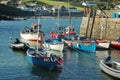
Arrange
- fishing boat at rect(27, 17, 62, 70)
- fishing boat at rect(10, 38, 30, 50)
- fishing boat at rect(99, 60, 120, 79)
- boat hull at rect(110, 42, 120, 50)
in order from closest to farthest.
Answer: fishing boat at rect(99, 60, 120, 79) → fishing boat at rect(27, 17, 62, 70) → fishing boat at rect(10, 38, 30, 50) → boat hull at rect(110, 42, 120, 50)

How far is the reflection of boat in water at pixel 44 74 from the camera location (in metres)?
41.6

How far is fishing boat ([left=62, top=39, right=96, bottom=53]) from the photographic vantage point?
5788 centimetres

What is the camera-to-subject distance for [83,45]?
58.6m

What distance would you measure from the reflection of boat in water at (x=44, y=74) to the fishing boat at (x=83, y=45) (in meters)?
14.8

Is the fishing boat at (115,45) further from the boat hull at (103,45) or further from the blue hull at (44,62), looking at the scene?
the blue hull at (44,62)

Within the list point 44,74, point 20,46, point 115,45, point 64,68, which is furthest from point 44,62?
point 115,45

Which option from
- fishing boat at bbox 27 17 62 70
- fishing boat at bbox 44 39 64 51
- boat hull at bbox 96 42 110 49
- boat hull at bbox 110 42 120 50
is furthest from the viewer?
boat hull at bbox 96 42 110 49

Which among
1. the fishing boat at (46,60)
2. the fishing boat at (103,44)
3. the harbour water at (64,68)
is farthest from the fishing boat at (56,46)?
the fishing boat at (46,60)

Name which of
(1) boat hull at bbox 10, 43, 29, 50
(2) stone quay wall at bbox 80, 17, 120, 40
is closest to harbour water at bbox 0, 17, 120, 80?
(1) boat hull at bbox 10, 43, 29, 50

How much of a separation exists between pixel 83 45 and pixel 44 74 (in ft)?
55.1

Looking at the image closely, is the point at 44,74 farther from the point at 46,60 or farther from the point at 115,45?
the point at 115,45

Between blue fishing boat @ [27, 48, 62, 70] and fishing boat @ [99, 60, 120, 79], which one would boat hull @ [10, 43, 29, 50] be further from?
fishing boat @ [99, 60, 120, 79]

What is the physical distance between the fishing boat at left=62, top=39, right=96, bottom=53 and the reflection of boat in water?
48.4ft

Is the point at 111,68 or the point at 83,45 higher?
the point at 111,68
